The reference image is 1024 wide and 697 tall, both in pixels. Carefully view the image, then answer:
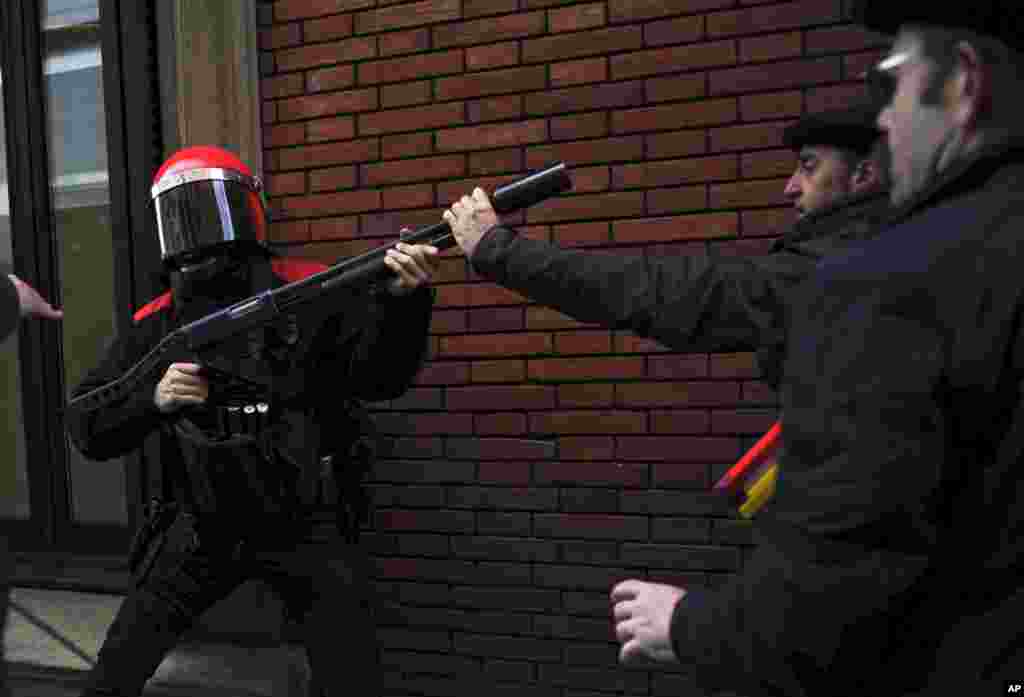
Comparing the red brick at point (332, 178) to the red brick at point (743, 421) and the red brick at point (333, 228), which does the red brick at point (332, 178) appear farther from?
the red brick at point (743, 421)

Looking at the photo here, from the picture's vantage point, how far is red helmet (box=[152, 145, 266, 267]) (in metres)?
2.99

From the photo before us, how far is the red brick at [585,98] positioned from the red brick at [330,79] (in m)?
0.76

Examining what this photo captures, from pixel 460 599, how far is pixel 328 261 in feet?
4.61

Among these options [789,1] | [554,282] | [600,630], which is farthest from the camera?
[600,630]

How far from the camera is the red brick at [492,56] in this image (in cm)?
357

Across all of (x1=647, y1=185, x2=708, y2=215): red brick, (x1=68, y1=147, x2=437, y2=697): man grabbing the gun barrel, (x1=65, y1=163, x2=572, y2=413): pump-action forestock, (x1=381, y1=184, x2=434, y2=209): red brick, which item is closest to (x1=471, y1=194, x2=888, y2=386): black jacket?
(x1=65, y1=163, x2=572, y2=413): pump-action forestock

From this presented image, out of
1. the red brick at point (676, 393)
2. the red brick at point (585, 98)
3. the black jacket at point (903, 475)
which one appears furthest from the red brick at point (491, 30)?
the black jacket at point (903, 475)

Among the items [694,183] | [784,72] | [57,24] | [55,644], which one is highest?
[57,24]

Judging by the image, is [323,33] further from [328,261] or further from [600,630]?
[600,630]

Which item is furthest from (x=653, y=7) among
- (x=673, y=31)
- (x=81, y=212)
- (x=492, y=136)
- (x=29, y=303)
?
(x=81, y=212)

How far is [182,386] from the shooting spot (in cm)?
284

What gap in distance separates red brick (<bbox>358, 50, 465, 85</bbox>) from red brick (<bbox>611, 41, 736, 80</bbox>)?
620mm

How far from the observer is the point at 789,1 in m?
3.18

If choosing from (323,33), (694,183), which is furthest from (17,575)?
(694,183)
